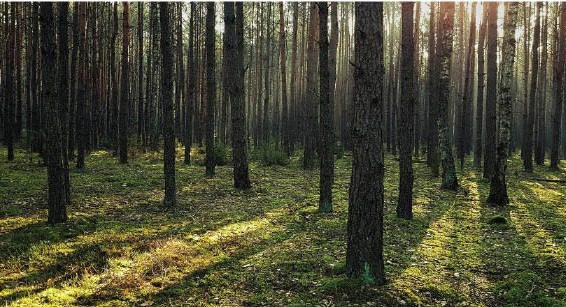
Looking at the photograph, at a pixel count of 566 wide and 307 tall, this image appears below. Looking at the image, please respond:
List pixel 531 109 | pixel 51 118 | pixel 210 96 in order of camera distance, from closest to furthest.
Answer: pixel 51 118 < pixel 210 96 < pixel 531 109

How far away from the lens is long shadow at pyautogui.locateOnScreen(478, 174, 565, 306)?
17.9 feet

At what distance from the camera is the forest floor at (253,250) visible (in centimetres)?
527

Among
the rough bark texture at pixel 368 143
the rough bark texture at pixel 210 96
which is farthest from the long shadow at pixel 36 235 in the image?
the rough bark texture at pixel 210 96

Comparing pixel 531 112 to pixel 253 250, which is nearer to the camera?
pixel 253 250

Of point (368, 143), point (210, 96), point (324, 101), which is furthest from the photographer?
point (210, 96)

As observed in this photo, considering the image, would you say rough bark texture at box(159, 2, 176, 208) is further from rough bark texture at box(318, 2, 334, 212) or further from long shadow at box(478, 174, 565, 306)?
long shadow at box(478, 174, 565, 306)

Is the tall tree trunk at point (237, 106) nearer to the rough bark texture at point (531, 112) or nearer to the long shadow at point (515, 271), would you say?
the long shadow at point (515, 271)

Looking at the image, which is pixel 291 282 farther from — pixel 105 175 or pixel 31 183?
pixel 105 175

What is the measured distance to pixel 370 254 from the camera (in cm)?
543

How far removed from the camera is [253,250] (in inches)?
277

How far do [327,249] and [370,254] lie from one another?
1799 millimetres

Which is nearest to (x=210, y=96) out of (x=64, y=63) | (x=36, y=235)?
(x=64, y=63)

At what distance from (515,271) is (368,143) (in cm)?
344

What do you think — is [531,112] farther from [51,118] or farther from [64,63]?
[51,118]
